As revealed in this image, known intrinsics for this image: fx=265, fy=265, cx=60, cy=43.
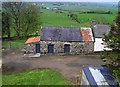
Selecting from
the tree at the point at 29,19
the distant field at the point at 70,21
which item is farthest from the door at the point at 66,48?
the distant field at the point at 70,21

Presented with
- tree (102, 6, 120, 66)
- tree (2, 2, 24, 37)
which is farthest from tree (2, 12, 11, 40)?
tree (102, 6, 120, 66)

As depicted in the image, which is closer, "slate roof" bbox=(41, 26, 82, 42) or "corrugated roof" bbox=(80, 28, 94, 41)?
"slate roof" bbox=(41, 26, 82, 42)

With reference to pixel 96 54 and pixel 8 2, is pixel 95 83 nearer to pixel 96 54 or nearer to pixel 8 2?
pixel 96 54

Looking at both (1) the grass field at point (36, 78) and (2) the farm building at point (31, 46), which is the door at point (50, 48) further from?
(1) the grass field at point (36, 78)

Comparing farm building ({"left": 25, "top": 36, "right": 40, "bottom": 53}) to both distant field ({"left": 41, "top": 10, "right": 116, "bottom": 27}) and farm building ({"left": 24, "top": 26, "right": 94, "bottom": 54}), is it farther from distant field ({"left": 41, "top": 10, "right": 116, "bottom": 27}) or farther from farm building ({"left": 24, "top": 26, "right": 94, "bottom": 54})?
distant field ({"left": 41, "top": 10, "right": 116, "bottom": 27})

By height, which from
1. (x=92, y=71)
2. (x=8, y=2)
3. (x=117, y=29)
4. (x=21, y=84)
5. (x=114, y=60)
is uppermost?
(x=8, y=2)

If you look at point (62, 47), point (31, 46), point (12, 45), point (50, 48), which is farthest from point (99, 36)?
point (12, 45)

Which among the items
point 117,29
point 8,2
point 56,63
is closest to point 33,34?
point 8,2
